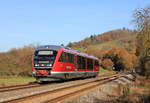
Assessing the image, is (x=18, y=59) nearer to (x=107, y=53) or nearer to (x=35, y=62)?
(x=35, y=62)

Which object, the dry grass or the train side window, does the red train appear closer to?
the train side window

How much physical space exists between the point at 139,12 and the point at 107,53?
72240mm

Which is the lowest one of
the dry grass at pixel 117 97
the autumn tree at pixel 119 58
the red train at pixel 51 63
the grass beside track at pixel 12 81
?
the dry grass at pixel 117 97

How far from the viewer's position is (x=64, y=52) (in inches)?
910

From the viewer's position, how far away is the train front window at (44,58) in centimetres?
2125

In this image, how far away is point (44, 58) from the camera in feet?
70.5

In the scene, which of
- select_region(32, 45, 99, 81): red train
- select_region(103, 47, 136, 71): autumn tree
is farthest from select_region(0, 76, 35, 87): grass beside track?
select_region(103, 47, 136, 71): autumn tree

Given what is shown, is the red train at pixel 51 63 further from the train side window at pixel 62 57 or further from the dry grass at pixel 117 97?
the dry grass at pixel 117 97

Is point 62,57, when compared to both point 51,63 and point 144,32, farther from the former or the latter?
point 144,32

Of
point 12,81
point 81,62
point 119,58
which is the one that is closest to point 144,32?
point 81,62

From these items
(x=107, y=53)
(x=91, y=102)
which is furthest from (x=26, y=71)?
(x=107, y=53)

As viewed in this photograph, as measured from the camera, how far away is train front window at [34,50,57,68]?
69.7 ft

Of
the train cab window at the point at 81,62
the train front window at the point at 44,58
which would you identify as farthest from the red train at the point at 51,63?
the train cab window at the point at 81,62

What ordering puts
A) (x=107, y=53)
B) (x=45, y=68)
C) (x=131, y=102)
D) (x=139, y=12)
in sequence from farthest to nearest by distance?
(x=107, y=53), (x=139, y=12), (x=45, y=68), (x=131, y=102)
